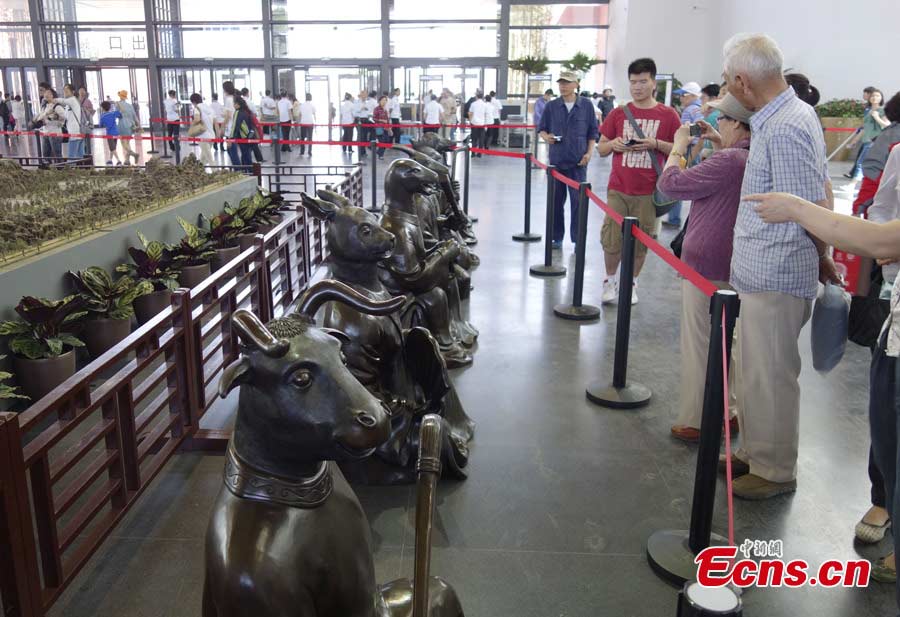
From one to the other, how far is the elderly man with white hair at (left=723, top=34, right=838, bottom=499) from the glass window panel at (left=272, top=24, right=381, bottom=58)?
24358mm

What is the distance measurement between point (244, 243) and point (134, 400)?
185 inches

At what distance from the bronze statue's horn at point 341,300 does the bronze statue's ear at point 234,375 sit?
0.78 ft

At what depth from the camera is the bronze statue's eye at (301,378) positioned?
4.98 feet

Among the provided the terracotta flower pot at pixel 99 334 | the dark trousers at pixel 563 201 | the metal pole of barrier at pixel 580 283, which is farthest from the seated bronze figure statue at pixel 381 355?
the dark trousers at pixel 563 201

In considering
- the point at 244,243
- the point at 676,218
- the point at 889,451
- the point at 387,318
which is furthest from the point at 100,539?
the point at 676,218

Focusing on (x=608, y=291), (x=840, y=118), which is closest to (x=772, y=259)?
(x=608, y=291)

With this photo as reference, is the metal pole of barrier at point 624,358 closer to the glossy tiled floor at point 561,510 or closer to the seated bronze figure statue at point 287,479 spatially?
the glossy tiled floor at point 561,510

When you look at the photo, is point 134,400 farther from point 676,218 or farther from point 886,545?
point 676,218

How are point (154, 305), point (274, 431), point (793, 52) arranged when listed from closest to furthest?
point (274, 431) < point (154, 305) < point (793, 52)

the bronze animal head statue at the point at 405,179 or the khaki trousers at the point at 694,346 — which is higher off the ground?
the bronze animal head statue at the point at 405,179

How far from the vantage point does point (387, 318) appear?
3443 mm

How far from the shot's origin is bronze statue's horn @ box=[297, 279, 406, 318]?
5.57 ft

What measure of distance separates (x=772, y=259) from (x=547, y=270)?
4.55 meters

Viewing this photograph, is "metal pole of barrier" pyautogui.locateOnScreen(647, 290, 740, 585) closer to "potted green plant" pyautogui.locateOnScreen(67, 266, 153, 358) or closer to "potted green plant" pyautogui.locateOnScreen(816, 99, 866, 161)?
"potted green plant" pyautogui.locateOnScreen(67, 266, 153, 358)
